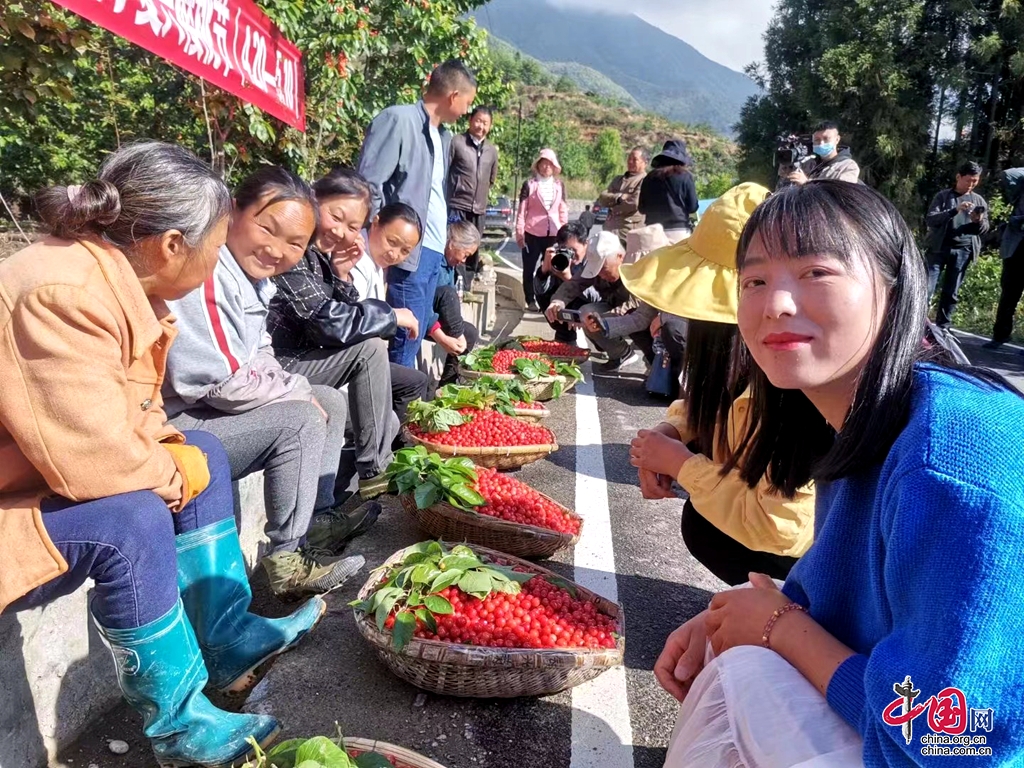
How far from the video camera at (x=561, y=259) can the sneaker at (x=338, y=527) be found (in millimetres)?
4269

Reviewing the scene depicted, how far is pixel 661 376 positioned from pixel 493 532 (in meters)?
2.95

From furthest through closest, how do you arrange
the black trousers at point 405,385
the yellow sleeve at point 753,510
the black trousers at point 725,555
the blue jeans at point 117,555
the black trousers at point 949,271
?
the black trousers at point 949,271 < the black trousers at point 405,385 < the black trousers at point 725,555 < the yellow sleeve at point 753,510 < the blue jeans at point 117,555

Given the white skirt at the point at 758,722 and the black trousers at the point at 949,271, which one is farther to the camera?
the black trousers at the point at 949,271

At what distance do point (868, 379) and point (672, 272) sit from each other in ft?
4.14

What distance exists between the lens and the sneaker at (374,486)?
2.98 metres

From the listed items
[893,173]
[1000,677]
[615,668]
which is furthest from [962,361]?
[893,173]

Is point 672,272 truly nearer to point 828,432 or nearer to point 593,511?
point 828,432

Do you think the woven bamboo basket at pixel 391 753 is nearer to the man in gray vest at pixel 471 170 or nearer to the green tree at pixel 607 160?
the man in gray vest at pixel 471 170

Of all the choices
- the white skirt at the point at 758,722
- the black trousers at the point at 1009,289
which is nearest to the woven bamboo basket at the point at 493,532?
the white skirt at the point at 758,722

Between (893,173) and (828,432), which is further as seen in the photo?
(893,173)

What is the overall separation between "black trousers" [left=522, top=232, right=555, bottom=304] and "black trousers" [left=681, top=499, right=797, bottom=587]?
603 centimetres

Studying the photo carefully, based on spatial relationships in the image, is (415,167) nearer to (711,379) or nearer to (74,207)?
(711,379)

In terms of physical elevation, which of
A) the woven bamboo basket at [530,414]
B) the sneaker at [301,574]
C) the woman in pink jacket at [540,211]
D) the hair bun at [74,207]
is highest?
the woman in pink jacket at [540,211]

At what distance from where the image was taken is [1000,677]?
94 centimetres
